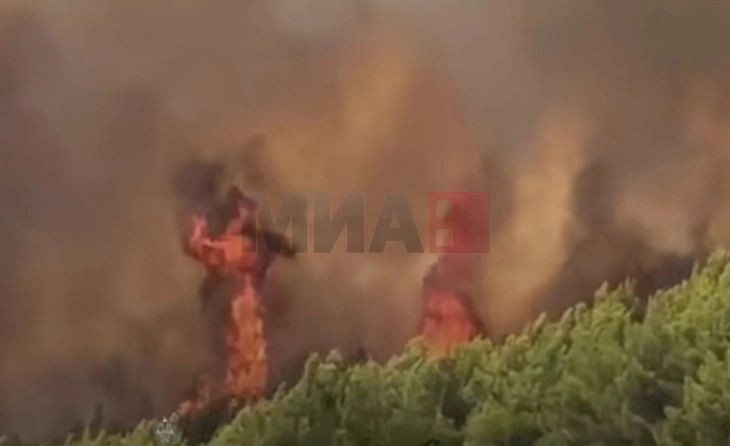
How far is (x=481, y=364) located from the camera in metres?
3.32

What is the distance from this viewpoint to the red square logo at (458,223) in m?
3.36

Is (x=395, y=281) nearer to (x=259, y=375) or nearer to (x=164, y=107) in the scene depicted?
(x=259, y=375)

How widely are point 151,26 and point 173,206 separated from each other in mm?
411

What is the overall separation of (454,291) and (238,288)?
1.60ft

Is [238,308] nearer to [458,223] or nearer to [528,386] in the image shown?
[458,223]

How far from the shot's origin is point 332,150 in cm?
339

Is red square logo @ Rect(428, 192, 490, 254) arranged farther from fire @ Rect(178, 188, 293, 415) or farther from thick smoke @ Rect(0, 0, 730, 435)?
fire @ Rect(178, 188, 293, 415)

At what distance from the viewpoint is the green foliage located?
3.24m

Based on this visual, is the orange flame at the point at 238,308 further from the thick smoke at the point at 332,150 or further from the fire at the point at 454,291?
the fire at the point at 454,291

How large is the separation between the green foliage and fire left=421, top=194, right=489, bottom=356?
0.11ft

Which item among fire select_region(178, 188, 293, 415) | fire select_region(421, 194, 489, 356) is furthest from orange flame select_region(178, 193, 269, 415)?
fire select_region(421, 194, 489, 356)

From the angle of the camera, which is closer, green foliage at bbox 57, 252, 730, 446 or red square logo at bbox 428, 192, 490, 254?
green foliage at bbox 57, 252, 730, 446

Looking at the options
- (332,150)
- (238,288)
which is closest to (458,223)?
(332,150)

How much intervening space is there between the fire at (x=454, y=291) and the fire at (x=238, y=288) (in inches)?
14.7
